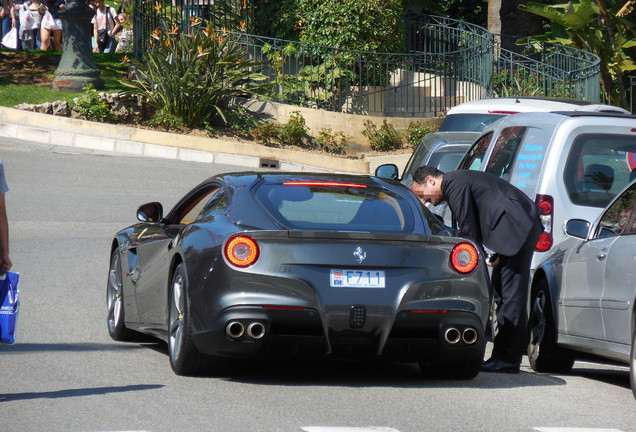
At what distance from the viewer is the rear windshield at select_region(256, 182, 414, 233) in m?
7.88

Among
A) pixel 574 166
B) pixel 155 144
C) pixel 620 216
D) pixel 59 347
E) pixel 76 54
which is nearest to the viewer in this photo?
pixel 620 216

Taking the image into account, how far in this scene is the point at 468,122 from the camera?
584 inches

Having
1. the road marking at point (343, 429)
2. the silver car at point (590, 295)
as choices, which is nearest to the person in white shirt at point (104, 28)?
the silver car at point (590, 295)

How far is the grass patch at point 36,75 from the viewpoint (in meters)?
23.5

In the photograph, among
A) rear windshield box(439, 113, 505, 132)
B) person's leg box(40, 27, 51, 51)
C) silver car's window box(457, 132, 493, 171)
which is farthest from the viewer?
person's leg box(40, 27, 51, 51)

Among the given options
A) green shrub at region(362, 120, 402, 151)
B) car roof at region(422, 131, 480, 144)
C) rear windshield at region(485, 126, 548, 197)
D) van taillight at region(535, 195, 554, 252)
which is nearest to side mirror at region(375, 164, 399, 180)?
car roof at region(422, 131, 480, 144)

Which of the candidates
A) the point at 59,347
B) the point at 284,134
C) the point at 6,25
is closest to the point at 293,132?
the point at 284,134

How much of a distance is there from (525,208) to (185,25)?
18.3 metres

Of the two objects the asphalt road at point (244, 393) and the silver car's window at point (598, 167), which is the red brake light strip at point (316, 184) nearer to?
the asphalt road at point (244, 393)

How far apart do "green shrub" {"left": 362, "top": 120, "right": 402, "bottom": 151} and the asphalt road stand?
12125mm

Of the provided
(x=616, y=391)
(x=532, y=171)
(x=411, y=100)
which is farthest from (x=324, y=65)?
(x=616, y=391)

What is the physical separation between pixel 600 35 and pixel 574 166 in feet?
65.0

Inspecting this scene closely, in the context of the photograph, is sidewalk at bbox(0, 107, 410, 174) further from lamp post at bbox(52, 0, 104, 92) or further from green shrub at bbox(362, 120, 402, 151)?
lamp post at bbox(52, 0, 104, 92)

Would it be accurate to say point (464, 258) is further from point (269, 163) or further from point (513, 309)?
point (269, 163)
